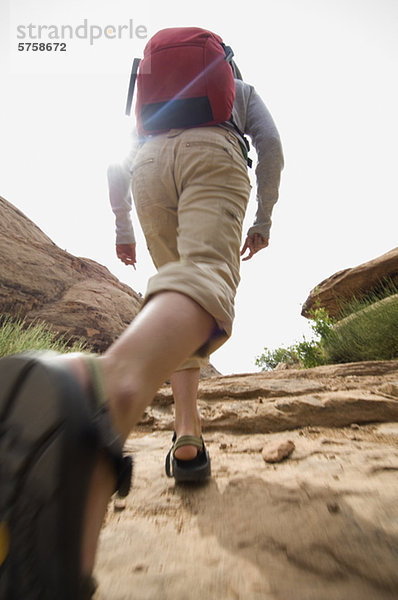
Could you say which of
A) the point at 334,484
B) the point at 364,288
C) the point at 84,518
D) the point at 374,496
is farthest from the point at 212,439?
the point at 364,288

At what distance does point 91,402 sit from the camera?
0.44m

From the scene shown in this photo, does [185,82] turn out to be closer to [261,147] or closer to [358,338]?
[261,147]

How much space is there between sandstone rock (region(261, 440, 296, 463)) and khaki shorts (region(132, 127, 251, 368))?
0.44 metres

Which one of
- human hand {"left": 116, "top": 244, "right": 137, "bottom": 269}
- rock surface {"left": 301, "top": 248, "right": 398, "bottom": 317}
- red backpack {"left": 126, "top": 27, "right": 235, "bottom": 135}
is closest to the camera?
red backpack {"left": 126, "top": 27, "right": 235, "bottom": 135}

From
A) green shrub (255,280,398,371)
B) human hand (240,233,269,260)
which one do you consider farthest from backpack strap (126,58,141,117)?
green shrub (255,280,398,371)

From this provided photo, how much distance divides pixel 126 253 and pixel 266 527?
4.28 ft

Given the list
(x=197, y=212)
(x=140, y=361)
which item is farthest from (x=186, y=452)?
(x=197, y=212)

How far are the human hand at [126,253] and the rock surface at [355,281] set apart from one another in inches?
213

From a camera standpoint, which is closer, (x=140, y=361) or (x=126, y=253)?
(x=140, y=361)

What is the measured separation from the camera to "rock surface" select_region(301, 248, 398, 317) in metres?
6.68

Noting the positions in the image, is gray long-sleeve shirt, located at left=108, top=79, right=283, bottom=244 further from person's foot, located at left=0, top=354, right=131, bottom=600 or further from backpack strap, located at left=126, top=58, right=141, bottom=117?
person's foot, located at left=0, top=354, right=131, bottom=600

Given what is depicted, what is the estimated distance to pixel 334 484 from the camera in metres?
0.88

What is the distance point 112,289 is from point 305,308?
5574 mm

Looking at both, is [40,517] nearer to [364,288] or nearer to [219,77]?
[219,77]
